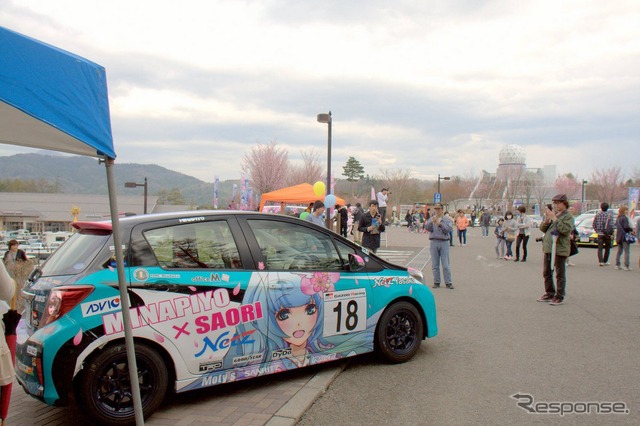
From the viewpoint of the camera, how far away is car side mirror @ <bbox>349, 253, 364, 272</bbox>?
5.29m

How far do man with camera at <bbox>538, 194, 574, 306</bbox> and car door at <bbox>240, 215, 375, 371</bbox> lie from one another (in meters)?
5.08

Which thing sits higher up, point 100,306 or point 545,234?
point 545,234

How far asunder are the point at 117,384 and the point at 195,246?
4.11 feet

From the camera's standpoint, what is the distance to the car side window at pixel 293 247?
4.78 m

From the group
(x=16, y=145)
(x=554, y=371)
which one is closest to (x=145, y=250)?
(x=16, y=145)

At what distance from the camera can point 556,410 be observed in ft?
13.7

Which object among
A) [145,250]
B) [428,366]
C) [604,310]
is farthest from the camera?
[604,310]

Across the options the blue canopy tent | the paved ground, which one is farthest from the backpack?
the blue canopy tent

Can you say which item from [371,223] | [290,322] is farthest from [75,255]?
[371,223]

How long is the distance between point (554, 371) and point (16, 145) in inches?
Answer: 206

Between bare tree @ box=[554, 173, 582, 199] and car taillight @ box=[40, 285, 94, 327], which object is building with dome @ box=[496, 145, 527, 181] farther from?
car taillight @ box=[40, 285, 94, 327]

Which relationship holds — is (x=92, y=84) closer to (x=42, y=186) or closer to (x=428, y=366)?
(x=428, y=366)

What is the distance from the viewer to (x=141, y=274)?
3979 millimetres

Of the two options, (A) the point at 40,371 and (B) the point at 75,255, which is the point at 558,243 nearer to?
(B) the point at 75,255
